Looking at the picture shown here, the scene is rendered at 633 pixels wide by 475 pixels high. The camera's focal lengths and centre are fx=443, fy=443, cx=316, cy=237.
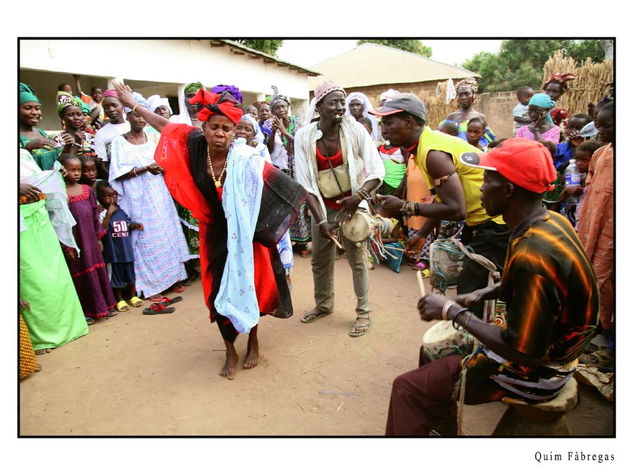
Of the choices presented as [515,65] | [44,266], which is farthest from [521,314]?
[515,65]

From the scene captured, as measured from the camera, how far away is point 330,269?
4.44m

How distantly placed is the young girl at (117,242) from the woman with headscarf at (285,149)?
7.84ft

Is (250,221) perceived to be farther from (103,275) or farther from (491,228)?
(103,275)

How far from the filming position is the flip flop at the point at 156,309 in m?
4.75

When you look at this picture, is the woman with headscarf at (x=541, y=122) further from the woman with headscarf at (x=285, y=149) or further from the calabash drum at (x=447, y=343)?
the calabash drum at (x=447, y=343)

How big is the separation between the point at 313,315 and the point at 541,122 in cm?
406

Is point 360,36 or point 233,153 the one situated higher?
point 360,36

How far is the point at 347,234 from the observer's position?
398 centimetres

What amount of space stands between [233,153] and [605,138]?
2.45 meters

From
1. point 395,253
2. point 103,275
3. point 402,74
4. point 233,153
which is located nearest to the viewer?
point 233,153

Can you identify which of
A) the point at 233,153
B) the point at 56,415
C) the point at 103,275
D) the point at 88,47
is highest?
the point at 88,47

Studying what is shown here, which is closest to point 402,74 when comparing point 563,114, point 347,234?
point 563,114

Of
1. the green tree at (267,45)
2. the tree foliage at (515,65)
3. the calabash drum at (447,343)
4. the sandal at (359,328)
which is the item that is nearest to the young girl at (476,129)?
the sandal at (359,328)

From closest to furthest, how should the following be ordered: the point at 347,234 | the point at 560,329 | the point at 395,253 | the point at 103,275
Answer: the point at 560,329 < the point at 347,234 < the point at 103,275 < the point at 395,253
